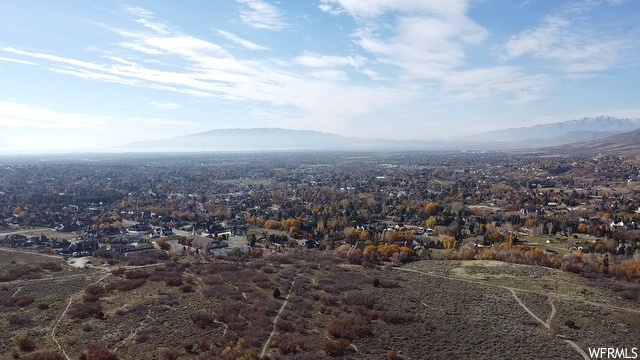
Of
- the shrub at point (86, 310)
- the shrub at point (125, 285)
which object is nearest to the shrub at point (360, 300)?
the shrub at point (86, 310)

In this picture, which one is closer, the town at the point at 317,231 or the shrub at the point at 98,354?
the shrub at the point at 98,354

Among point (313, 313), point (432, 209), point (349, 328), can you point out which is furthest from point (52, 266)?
point (432, 209)

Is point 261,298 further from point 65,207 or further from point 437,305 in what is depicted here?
point 65,207

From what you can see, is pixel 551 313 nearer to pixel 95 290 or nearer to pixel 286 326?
pixel 286 326

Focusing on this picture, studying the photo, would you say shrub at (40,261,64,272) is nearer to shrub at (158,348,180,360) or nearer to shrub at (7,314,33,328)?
shrub at (7,314,33,328)

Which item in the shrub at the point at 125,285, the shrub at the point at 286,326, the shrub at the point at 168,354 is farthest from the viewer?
the shrub at the point at 125,285

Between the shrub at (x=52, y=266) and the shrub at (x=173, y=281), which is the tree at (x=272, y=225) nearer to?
the shrub at (x=52, y=266)
